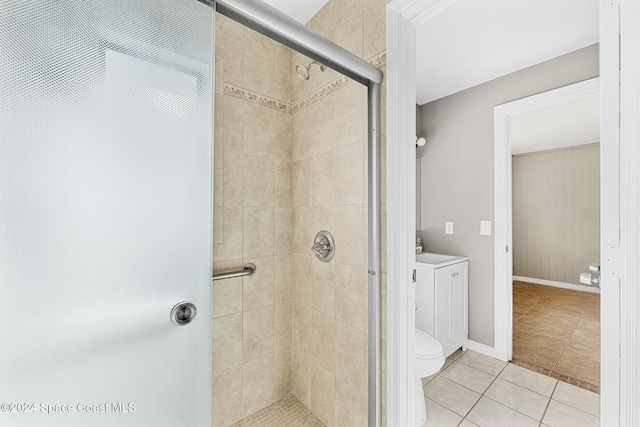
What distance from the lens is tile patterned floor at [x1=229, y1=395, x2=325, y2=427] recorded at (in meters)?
1.52

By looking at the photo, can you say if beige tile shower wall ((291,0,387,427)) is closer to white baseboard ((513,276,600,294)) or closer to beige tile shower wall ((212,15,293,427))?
beige tile shower wall ((212,15,293,427))

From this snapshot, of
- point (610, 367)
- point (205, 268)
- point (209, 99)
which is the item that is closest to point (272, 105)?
point (209, 99)

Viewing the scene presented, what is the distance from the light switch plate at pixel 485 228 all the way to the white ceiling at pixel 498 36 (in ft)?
4.22

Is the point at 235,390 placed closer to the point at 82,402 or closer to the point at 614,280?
the point at 82,402

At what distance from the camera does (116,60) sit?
58 centimetres

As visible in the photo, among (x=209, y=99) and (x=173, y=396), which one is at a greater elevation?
(x=209, y=99)

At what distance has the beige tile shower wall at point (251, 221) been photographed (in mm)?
1476

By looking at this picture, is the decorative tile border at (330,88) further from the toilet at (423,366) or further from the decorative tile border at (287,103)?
the toilet at (423,366)

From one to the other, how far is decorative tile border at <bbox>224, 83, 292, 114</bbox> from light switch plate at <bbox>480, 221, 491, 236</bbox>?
1.96 meters

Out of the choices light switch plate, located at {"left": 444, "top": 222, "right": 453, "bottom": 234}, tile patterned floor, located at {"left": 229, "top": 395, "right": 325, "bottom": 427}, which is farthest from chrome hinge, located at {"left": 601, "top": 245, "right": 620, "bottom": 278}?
light switch plate, located at {"left": 444, "top": 222, "right": 453, "bottom": 234}

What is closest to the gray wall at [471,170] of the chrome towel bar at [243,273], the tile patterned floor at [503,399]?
the tile patterned floor at [503,399]

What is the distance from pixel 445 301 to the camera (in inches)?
89.5

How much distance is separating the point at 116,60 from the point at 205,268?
0.51 m

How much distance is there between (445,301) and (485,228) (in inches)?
29.9
